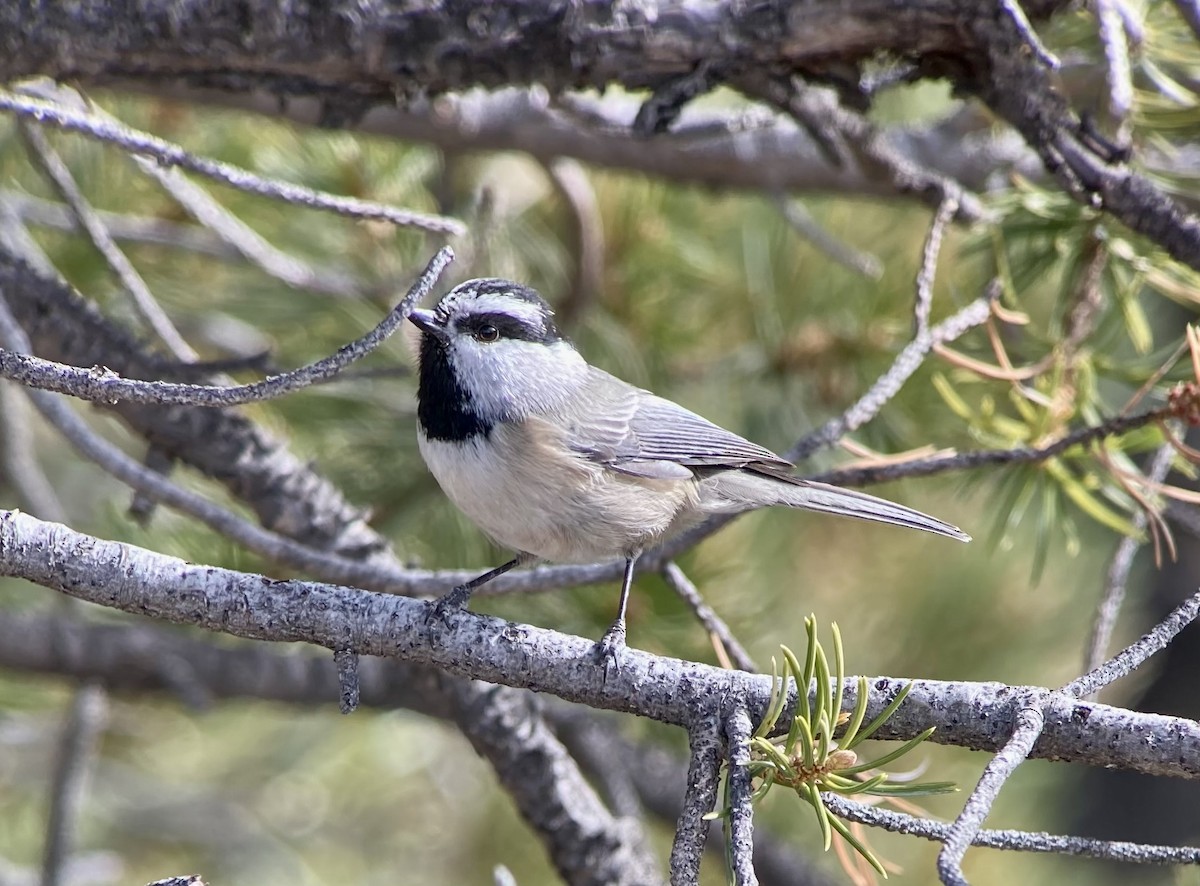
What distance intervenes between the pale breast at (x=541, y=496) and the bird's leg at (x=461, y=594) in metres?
0.09

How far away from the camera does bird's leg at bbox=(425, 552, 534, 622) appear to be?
1.86 m

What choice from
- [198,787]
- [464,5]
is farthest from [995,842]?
[198,787]

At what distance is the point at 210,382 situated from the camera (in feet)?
9.24

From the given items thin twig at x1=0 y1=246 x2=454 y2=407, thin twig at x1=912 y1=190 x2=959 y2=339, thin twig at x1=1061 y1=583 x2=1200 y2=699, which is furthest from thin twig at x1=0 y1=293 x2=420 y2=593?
thin twig at x1=1061 y1=583 x2=1200 y2=699

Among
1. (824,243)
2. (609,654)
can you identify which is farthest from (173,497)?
(824,243)

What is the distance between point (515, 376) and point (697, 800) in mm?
1260

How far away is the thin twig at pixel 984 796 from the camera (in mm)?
1253

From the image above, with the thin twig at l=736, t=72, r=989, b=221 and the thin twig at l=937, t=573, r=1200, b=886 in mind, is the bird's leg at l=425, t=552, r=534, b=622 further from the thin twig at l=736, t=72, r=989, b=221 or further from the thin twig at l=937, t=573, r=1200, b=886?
the thin twig at l=736, t=72, r=989, b=221

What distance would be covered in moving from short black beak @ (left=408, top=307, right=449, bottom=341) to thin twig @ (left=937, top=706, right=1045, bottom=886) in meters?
1.44

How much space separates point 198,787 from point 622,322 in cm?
262

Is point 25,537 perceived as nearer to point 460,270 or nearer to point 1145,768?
point 1145,768

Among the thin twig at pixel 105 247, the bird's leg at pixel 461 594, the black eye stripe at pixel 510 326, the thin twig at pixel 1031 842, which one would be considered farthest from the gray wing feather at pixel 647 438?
the thin twig at pixel 1031 842

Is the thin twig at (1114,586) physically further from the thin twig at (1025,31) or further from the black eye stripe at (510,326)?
the black eye stripe at (510,326)

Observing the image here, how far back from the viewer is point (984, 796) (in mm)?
1368
